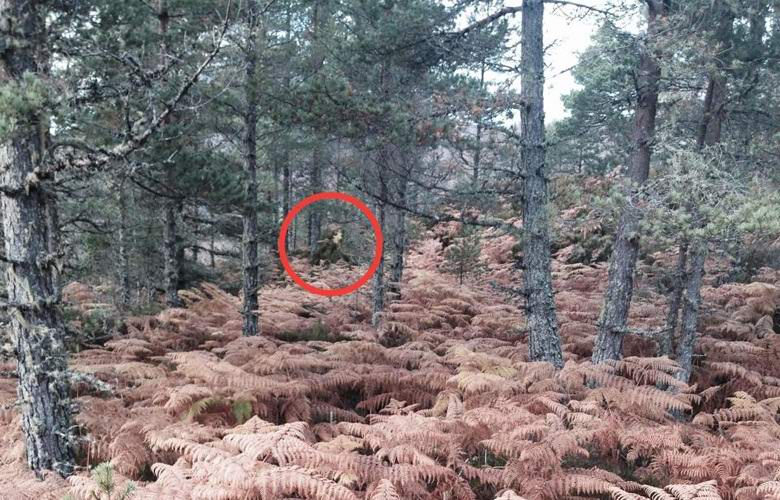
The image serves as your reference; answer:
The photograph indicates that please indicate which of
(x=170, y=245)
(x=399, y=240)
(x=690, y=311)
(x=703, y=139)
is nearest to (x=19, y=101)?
(x=170, y=245)

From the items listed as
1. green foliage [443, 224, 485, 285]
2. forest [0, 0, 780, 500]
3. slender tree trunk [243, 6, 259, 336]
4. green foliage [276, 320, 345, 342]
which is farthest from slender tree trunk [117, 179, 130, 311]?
green foliage [443, 224, 485, 285]

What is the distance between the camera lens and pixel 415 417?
5.96 meters

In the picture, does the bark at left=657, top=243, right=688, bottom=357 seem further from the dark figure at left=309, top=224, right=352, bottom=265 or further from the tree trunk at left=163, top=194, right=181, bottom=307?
the dark figure at left=309, top=224, right=352, bottom=265

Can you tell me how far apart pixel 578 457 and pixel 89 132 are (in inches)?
366

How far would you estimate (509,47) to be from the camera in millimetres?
7711

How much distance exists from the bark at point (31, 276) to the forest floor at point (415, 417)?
42 cm

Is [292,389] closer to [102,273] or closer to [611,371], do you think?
[611,371]

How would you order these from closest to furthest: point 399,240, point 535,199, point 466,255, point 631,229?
point 535,199
point 631,229
point 399,240
point 466,255

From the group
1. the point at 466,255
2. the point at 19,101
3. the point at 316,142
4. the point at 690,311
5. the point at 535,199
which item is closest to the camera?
the point at 19,101

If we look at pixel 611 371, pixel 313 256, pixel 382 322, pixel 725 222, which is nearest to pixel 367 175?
pixel 382 322

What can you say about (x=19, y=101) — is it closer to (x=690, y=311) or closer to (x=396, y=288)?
(x=690, y=311)

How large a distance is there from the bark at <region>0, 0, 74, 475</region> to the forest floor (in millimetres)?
Answer: 422

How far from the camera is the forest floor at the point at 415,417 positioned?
473cm

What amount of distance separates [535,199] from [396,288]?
6.75 meters
